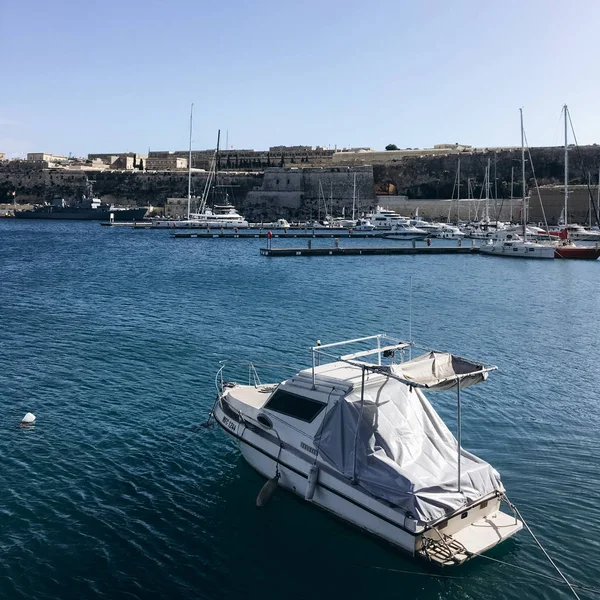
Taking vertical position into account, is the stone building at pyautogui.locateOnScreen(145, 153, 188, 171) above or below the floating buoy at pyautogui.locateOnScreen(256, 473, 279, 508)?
above

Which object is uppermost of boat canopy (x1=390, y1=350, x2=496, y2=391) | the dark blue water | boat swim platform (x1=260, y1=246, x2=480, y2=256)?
boat swim platform (x1=260, y1=246, x2=480, y2=256)

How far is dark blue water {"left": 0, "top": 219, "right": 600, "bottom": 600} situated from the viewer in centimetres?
887

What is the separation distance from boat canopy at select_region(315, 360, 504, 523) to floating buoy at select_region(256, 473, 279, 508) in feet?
4.04

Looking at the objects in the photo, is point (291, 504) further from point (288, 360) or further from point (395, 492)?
point (288, 360)

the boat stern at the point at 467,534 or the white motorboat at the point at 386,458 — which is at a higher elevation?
the white motorboat at the point at 386,458

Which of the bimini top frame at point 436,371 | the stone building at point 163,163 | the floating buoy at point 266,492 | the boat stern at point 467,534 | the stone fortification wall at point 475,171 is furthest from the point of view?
the stone building at point 163,163

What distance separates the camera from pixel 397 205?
323 ft

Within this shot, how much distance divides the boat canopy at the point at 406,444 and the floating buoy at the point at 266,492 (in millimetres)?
1231

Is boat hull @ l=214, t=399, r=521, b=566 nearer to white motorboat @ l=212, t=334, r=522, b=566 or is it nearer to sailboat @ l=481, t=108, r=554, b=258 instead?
white motorboat @ l=212, t=334, r=522, b=566

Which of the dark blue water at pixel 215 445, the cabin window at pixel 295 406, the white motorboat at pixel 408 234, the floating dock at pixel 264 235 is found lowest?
the dark blue water at pixel 215 445

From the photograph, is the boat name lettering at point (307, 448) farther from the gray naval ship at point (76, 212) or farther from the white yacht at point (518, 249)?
the gray naval ship at point (76, 212)

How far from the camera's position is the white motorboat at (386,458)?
8672 mm

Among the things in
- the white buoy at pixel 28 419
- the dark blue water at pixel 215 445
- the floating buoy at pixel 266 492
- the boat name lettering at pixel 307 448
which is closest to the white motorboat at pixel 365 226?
the dark blue water at pixel 215 445

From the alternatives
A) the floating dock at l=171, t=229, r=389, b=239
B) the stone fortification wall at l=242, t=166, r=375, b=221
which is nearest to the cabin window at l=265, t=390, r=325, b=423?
the floating dock at l=171, t=229, r=389, b=239
